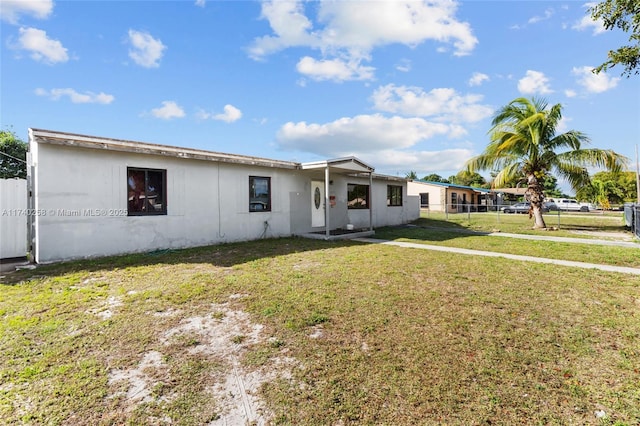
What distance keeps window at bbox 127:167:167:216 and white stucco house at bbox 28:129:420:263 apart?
0.08 feet

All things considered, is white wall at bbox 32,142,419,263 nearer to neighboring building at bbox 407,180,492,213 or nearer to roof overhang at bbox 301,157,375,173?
roof overhang at bbox 301,157,375,173

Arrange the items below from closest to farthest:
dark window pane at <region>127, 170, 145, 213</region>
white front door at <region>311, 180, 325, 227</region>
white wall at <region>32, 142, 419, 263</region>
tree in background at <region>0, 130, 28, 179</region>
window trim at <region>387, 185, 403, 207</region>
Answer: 1. white wall at <region>32, 142, 419, 263</region>
2. dark window pane at <region>127, 170, 145, 213</region>
3. white front door at <region>311, 180, 325, 227</region>
4. window trim at <region>387, 185, 403, 207</region>
5. tree in background at <region>0, 130, 28, 179</region>

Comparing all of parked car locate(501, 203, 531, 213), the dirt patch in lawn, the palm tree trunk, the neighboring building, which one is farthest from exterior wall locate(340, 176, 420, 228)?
parked car locate(501, 203, 531, 213)

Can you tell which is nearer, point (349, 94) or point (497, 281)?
point (497, 281)

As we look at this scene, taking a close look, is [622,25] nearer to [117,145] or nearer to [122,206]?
[117,145]

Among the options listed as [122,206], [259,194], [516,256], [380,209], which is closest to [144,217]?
[122,206]

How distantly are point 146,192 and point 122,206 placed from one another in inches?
29.7

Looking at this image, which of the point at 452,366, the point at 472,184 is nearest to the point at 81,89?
the point at 452,366

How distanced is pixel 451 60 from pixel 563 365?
13281 mm

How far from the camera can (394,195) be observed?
18469 millimetres

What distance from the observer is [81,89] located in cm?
1234

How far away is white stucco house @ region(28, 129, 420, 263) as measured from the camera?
7.19 metres

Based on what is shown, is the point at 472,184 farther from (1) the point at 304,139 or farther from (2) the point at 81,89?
(2) the point at 81,89

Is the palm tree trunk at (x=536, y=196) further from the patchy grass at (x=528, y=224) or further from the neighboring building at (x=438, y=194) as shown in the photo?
the neighboring building at (x=438, y=194)
